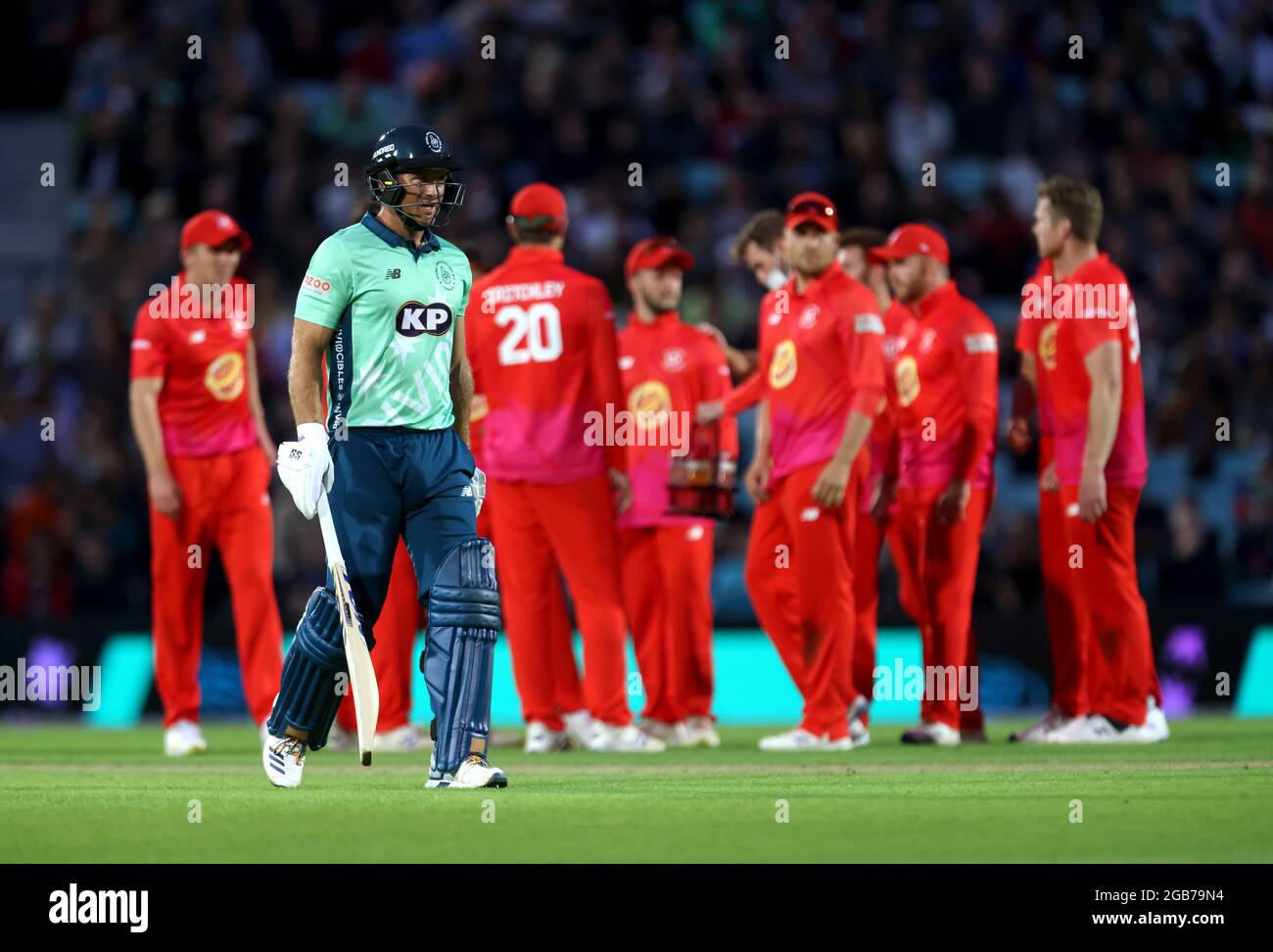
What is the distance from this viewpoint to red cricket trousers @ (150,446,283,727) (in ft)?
38.8

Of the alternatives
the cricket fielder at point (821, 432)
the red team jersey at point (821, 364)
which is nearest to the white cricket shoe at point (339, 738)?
the cricket fielder at point (821, 432)

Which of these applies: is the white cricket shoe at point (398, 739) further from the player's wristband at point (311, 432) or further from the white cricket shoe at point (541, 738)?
the player's wristband at point (311, 432)

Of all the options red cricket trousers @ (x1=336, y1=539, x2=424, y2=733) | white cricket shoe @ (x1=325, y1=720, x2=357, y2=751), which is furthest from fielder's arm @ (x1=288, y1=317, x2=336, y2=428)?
white cricket shoe @ (x1=325, y1=720, x2=357, y2=751)

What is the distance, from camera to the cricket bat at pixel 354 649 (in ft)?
27.3

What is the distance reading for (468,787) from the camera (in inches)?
329

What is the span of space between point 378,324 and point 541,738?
4.06 metres

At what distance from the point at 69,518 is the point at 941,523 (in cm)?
837

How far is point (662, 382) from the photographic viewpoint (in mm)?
13172

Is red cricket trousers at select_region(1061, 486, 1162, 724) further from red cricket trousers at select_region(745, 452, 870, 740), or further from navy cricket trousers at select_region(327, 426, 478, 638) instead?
navy cricket trousers at select_region(327, 426, 478, 638)

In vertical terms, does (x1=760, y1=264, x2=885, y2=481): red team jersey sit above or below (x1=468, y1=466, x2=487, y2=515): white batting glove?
above

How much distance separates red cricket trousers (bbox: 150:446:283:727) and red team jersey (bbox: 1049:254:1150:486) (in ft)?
14.4

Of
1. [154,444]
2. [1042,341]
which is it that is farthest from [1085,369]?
[154,444]
